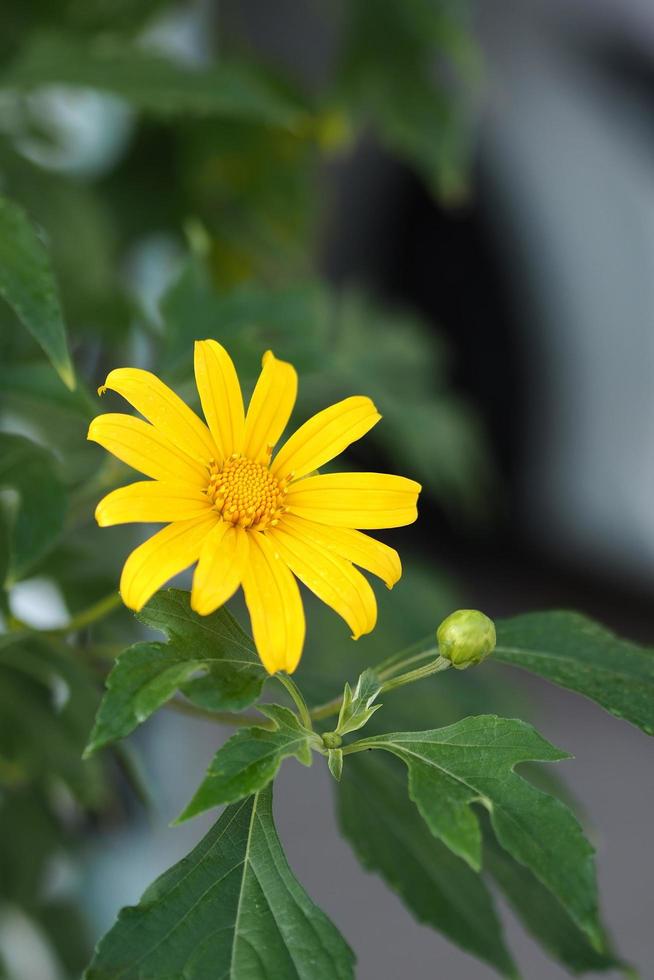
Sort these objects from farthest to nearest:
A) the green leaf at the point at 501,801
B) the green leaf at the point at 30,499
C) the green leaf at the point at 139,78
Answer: the green leaf at the point at 139,78
the green leaf at the point at 30,499
the green leaf at the point at 501,801

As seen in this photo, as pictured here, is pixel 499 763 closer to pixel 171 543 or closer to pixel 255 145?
pixel 171 543

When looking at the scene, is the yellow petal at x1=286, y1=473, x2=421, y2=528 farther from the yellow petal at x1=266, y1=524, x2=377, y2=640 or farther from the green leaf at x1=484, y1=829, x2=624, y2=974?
the green leaf at x1=484, y1=829, x2=624, y2=974

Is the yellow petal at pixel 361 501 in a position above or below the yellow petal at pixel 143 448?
above

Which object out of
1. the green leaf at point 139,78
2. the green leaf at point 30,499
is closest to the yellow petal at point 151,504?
the green leaf at point 30,499

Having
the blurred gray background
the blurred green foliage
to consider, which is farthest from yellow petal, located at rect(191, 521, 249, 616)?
the blurred gray background

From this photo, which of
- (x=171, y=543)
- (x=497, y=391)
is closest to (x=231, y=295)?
(x=171, y=543)

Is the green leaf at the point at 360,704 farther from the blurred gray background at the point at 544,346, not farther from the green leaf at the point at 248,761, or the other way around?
the blurred gray background at the point at 544,346
